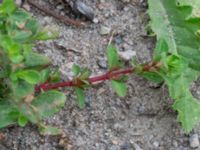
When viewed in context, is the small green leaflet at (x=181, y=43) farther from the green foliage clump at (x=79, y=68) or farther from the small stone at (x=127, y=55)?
the small stone at (x=127, y=55)

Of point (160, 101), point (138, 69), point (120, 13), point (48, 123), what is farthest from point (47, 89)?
point (120, 13)

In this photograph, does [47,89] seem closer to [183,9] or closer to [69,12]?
[69,12]

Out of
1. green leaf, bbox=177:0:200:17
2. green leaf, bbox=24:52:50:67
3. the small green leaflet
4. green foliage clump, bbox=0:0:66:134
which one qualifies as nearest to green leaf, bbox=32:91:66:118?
green foliage clump, bbox=0:0:66:134

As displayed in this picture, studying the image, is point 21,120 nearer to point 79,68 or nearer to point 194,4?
point 79,68

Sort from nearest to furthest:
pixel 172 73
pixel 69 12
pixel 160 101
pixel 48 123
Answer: pixel 172 73, pixel 48 123, pixel 160 101, pixel 69 12

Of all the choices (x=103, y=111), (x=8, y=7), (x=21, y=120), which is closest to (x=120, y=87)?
(x=103, y=111)

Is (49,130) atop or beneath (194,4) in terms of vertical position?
beneath
